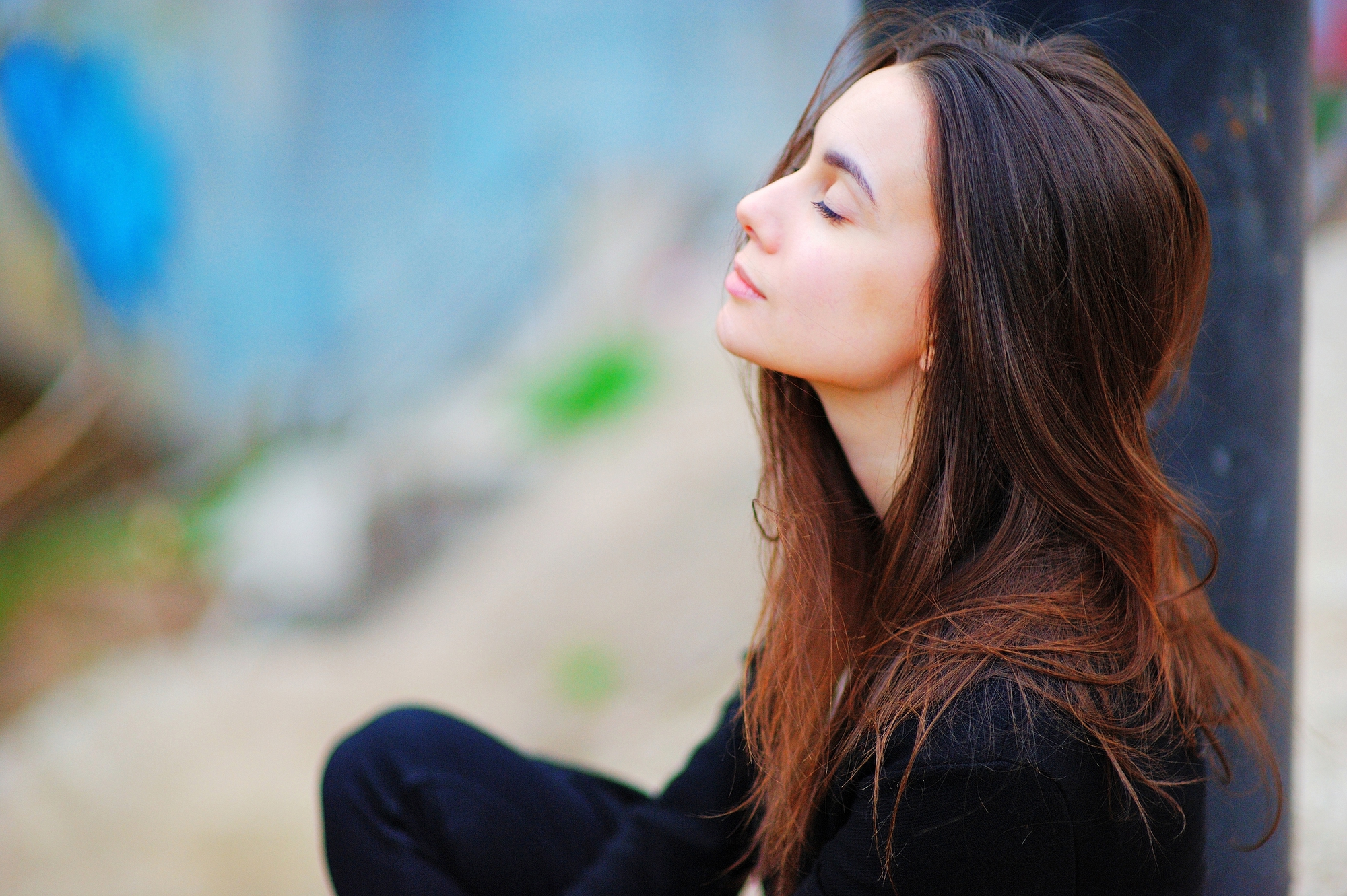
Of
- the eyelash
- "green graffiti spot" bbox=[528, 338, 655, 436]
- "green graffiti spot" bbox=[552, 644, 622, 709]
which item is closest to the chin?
the eyelash

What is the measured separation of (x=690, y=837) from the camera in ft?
3.92

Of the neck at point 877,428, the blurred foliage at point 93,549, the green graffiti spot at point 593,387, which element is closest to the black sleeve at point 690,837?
the neck at point 877,428

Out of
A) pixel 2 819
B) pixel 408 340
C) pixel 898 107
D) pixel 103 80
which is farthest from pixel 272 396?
pixel 898 107

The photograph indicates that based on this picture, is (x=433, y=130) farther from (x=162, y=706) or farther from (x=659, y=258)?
(x=162, y=706)

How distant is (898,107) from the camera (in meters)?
0.92

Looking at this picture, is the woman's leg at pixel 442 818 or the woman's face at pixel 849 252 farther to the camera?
the woman's leg at pixel 442 818

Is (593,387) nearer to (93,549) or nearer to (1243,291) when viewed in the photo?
(93,549)

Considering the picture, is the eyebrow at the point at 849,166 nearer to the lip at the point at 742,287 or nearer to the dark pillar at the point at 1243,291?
the lip at the point at 742,287

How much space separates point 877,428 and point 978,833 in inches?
16.0

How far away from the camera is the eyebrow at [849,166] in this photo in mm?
915

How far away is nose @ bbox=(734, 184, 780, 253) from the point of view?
972mm

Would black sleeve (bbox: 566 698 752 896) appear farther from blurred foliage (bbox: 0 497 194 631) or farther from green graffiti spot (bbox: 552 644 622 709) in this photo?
blurred foliage (bbox: 0 497 194 631)

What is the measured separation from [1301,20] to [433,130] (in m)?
3.69

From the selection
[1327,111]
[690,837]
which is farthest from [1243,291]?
[1327,111]
